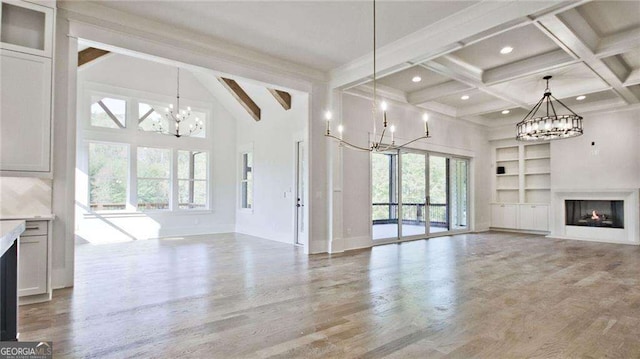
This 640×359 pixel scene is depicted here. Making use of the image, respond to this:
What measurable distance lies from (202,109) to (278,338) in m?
7.98

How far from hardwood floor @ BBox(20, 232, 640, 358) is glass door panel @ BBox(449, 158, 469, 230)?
11.1 ft

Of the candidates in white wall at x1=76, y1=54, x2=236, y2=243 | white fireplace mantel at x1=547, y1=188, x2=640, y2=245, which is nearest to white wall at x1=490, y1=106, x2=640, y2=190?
white fireplace mantel at x1=547, y1=188, x2=640, y2=245

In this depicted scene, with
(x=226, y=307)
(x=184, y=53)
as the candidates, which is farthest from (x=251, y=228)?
(x=226, y=307)

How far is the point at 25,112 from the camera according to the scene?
346 cm

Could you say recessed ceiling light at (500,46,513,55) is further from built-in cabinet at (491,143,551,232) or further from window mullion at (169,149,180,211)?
window mullion at (169,149,180,211)

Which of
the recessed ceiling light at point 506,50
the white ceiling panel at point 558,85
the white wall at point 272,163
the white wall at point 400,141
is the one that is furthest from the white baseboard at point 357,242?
the recessed ceiling light at point 506,50

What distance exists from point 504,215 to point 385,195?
14.9 ft

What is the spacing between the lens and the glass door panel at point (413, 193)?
310 inches

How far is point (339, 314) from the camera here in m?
3.07

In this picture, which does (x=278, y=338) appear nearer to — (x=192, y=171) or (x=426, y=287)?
(x=426, y=287)

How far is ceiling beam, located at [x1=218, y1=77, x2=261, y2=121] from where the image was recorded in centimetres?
832

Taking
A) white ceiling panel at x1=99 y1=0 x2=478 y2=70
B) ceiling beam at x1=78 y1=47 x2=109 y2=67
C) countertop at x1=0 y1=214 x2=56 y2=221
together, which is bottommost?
countertop at x1=0 y1=214 x2=56 y2=221

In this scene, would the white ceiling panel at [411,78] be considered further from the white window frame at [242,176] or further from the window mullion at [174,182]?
the window mullion at [174,182]

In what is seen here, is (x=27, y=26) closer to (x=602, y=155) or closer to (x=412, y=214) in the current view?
(x=412, y=214)
